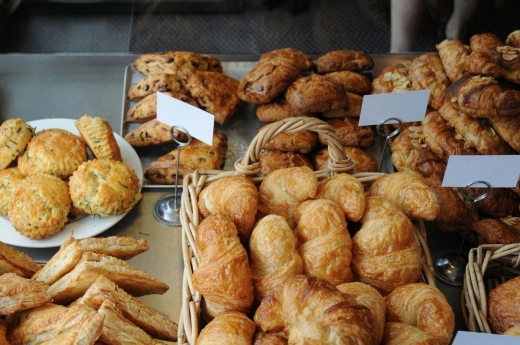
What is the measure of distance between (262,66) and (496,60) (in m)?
1.03

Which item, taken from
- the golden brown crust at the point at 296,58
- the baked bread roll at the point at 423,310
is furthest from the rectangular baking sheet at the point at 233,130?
the baked bread roll at the point at 423,310

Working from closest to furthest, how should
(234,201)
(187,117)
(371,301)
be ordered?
1. (371,301)
2. (234,201)
3. (187,117)

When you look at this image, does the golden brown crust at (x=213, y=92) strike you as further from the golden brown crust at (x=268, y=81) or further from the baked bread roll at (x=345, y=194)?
the baked bread roll at (x=345, y=194)

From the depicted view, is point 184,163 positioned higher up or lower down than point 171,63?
lower down

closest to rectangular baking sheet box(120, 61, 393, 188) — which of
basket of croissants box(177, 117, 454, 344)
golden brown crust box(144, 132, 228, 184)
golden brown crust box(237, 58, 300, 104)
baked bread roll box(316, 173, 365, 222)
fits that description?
golden brown crust box(144, 132, 228, 184)

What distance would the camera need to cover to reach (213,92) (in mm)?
2504

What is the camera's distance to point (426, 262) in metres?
1.68

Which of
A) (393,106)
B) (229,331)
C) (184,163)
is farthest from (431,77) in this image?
(229,331)

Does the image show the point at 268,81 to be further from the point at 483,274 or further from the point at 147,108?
the point at 483,274

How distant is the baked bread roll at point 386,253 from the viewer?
1.54 meters

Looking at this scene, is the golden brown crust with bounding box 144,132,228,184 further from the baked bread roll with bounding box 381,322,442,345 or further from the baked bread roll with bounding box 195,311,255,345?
the baked bread roll with bounding box 381,322,442,345

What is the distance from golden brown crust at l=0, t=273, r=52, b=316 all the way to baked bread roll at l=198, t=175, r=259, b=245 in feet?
1.81

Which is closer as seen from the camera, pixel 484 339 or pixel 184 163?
pixel 484 339

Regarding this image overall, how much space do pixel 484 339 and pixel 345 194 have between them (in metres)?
0.60
